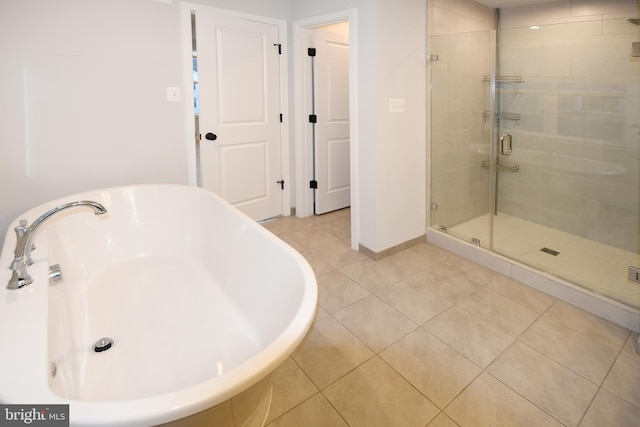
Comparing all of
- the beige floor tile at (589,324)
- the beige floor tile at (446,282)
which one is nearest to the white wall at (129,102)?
the beige floor tile at (446,282)

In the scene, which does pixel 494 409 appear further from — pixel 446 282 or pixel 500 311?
pixel 446 282

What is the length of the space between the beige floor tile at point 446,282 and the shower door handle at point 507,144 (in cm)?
133

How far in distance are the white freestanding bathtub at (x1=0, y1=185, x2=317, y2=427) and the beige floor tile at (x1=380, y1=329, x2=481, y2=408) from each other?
0.65 m

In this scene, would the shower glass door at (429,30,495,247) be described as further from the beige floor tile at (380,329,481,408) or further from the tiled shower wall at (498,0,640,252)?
the beige floor tile at (380,329,481,408)

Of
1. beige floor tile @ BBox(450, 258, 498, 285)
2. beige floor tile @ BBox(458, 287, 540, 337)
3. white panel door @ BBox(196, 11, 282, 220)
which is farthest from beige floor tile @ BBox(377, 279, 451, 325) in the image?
white panel door @ BBox(196, 11, 282, 220)

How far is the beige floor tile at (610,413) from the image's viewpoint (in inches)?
55.5

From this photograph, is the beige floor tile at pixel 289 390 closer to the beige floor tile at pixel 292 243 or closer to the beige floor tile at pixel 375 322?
the beige floor tile at pixel 375 322

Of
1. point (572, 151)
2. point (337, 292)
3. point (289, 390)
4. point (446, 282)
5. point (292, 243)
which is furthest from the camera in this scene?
point (292, 243)

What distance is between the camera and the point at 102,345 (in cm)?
169

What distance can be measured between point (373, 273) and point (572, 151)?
6.29ft

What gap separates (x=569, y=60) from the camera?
293cm

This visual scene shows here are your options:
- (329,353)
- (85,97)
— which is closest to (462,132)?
(329,353)

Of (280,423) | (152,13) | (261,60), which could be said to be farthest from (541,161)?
(152,13)

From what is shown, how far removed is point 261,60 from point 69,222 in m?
2.13
